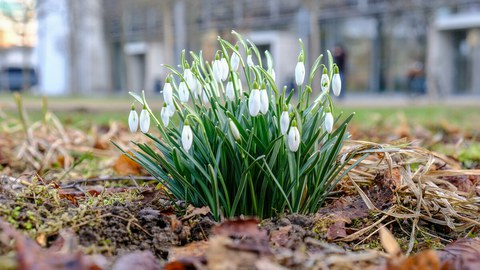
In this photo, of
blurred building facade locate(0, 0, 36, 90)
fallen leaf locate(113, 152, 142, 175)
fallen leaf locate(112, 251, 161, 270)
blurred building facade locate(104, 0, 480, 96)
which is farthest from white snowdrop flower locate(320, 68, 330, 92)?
blurred building facade locate(0, 0, 36, 90)

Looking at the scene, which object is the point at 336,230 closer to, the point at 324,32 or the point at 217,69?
the point at 217,69

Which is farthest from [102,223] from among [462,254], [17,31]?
[17,31]

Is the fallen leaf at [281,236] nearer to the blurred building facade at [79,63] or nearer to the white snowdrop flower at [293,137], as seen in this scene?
the white snowdrop flower at [293,137]

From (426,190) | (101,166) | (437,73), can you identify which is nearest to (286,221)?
(426,190)

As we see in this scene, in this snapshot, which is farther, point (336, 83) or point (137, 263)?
point (336, 83)

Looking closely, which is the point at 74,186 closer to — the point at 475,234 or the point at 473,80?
the point at 475,234

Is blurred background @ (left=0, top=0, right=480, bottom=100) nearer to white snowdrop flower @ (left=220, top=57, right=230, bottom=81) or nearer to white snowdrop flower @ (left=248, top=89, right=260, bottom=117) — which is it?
white snowdrop flower @ (left=220, top=57, right=230, bottom=81)

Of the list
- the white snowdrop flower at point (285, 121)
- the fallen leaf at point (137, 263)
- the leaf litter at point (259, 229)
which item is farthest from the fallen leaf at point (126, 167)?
the fallen leaf at point (137, 263)
